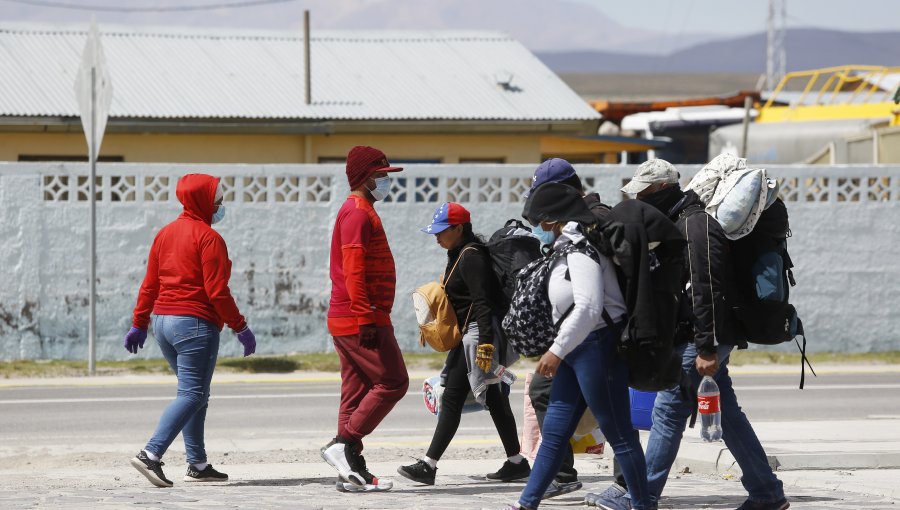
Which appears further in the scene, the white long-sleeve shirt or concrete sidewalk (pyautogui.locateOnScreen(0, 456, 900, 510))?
concrete sidewalk (pyautogui.locateOnScreen(0, 456, 900, 510))

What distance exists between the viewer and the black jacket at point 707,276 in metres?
7.04

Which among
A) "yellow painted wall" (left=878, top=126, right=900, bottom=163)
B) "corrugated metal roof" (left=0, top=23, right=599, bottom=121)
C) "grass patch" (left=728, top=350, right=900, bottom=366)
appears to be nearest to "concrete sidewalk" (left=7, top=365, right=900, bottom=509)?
"grass patch" (left=728, top=350, right=900, bottom=366)

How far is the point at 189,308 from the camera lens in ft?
27.7

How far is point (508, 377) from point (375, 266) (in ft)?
3.25

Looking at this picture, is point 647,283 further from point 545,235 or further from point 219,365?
point 219,365

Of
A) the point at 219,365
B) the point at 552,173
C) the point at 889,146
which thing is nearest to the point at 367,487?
the point at 552,173

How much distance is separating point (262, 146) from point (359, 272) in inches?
601

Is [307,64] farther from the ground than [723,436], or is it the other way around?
[307,64]

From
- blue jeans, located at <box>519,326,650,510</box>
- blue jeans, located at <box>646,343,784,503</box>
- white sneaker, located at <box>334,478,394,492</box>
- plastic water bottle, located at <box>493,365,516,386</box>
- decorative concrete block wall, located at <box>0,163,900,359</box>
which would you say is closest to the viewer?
blue jeans, located at <box>519,326,650,510</box>

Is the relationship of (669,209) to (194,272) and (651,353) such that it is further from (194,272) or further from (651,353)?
(194,272)

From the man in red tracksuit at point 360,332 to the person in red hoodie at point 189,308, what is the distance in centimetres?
59

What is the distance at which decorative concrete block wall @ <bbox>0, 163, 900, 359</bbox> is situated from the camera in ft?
54.0

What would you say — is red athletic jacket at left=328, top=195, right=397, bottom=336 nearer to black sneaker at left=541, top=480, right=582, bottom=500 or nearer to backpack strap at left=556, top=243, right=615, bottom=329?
black sneaker at left=541, top=480, right=582, bottom=500

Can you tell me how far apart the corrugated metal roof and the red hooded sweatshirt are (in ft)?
44.7
